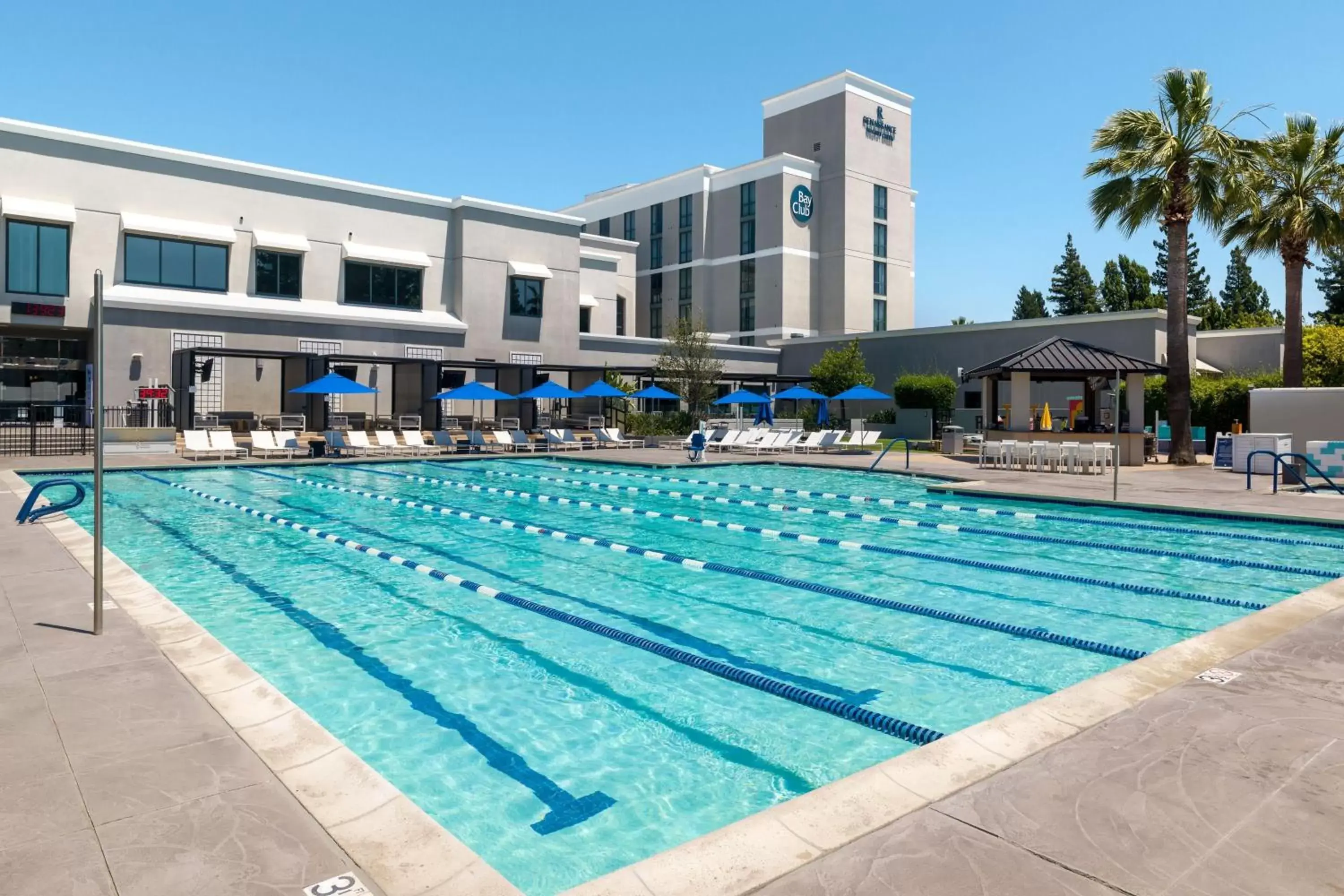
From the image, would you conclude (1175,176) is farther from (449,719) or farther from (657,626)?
(449,719)

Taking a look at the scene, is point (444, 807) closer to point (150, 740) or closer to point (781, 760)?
point (150, 740)

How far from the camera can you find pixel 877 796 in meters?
3.27

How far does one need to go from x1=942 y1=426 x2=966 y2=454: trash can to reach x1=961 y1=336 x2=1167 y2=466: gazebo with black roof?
1.48 meters

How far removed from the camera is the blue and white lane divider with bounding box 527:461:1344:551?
11016mm

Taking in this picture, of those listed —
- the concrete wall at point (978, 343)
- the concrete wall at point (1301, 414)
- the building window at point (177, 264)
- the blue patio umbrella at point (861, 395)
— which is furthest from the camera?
the blue patio umbrella at point (861, 395)

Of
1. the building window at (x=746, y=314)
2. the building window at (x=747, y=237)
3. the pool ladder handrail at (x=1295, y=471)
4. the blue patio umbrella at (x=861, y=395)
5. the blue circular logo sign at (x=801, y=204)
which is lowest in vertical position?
the pool ladder handrail at (x=1295, y=471)

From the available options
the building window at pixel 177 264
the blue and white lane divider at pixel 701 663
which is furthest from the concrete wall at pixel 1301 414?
the building window at pixel 177 264

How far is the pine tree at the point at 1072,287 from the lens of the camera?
7256 cm

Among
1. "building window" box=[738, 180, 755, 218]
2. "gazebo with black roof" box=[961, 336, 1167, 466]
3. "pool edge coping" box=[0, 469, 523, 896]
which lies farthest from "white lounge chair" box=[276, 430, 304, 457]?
"building window" box=[738, 180, 755, 218]

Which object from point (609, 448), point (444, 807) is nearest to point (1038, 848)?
point (444, 807)

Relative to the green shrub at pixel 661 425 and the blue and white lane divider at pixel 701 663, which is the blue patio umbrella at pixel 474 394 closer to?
the green shrub at pixel 661 425

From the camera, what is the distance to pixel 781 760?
182 inches

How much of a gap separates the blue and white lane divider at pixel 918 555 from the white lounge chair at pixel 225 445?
7511 millimetres

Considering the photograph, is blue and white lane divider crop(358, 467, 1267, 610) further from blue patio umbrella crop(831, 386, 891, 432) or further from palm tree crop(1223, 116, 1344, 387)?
palm tree crop(1223, 116, 1344, 387)
